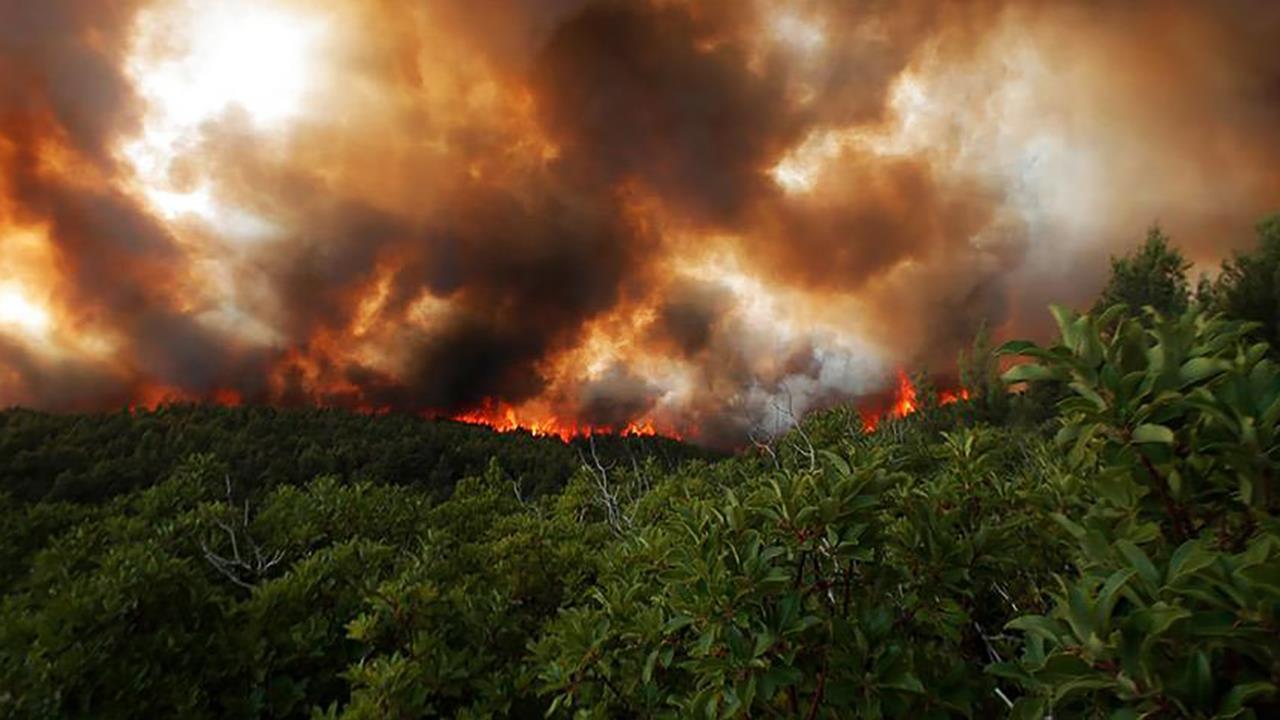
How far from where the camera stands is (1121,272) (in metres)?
35.2

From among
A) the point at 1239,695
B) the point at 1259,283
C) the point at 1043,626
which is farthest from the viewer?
the point at 1259,283

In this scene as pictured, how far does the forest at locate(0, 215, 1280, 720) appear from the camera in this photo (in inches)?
72.1

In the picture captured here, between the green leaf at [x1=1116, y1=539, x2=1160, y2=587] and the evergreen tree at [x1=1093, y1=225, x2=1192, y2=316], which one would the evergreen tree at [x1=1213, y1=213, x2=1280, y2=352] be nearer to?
the evergreen tree at [x1=1093, y1=225, x2=1192, y2=316]

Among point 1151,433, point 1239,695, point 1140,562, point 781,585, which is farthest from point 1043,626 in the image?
point 781,585

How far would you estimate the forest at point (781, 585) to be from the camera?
1.83 m

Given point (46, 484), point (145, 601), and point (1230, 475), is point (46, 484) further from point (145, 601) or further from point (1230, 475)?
point (1230, 475)

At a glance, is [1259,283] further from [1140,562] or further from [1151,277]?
[1140,562]

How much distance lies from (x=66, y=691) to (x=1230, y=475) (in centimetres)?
704

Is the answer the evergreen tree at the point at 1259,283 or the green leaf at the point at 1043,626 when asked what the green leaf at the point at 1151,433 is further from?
the evergreen tree at the point at 1259,283

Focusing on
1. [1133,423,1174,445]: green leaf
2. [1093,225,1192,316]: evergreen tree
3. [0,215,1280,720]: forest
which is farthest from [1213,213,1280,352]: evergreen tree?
[1133,423,1174,445]: green leaf

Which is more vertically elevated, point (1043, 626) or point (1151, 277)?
point (1151, 277)

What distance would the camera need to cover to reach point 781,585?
265 cm

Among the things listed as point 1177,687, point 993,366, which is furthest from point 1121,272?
point 1177,687

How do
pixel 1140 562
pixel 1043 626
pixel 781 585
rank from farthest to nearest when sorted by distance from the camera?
pixel 781 585 < pixel 1043 626 < pixel 1140 562
